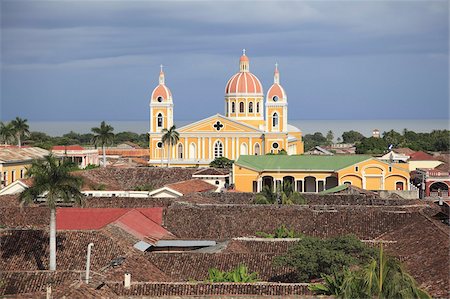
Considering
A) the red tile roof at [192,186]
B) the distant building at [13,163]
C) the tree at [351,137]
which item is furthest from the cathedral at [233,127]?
the tree at [351,137]

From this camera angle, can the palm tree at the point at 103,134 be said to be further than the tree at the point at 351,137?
No

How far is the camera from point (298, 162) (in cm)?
6525

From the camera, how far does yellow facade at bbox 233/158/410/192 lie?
60625mm

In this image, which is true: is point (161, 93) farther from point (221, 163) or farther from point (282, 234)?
point (282, 234)

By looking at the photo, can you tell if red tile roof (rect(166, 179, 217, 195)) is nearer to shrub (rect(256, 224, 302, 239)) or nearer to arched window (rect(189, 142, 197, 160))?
shrub (rect(256, 224, 302, 239))

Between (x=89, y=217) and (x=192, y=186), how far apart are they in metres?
16.9

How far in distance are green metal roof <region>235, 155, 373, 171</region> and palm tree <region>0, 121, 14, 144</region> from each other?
2154 cm

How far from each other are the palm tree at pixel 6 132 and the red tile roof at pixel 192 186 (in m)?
27.3

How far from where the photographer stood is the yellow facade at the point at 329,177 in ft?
199

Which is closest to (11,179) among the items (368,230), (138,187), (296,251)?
(138,187)

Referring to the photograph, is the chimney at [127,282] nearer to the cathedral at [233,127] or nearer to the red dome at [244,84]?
the cathedral at [233,127]

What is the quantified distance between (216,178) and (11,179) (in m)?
12.0

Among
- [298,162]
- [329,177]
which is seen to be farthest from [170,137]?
[329,177]

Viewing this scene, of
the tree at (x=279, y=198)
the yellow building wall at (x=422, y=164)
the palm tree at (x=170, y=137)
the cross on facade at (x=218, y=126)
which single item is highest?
the cross on facade at (x=218, y=126)
